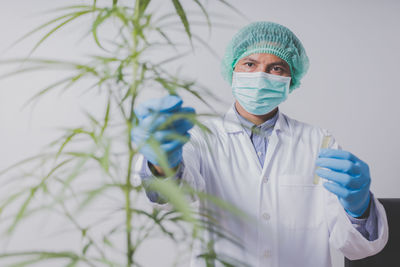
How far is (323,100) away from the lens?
1.85 m

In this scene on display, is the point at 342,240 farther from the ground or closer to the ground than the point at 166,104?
closer to the ground

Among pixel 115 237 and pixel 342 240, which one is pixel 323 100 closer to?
pixel 342 240

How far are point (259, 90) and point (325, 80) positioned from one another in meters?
0.88

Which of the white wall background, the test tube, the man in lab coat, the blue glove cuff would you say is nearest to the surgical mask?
the man in lab coat

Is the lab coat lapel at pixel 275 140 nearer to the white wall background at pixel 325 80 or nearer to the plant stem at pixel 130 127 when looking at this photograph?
the white wall background at pixel 325 80

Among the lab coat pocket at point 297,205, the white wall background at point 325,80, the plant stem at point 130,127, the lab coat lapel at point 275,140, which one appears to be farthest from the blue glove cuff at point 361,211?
the white wall background at point 325,80

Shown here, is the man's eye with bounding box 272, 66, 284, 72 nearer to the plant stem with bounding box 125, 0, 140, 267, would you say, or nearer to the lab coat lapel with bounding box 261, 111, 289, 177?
the lab coat lapel with bounding box 261, 111, 289, 177

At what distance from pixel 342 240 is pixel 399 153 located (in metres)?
1.07

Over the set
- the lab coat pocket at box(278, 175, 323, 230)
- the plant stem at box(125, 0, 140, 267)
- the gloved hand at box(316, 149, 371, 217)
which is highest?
the plant stem at box(125, 0, 140, 267)

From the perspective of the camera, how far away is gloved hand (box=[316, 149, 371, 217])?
36.1 inches

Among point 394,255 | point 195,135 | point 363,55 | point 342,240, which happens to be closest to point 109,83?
point 195,135

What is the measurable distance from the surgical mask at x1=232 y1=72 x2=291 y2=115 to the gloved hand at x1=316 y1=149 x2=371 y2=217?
0.78 ft

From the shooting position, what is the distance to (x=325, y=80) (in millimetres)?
1847

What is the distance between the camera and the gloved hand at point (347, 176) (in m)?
0.92
